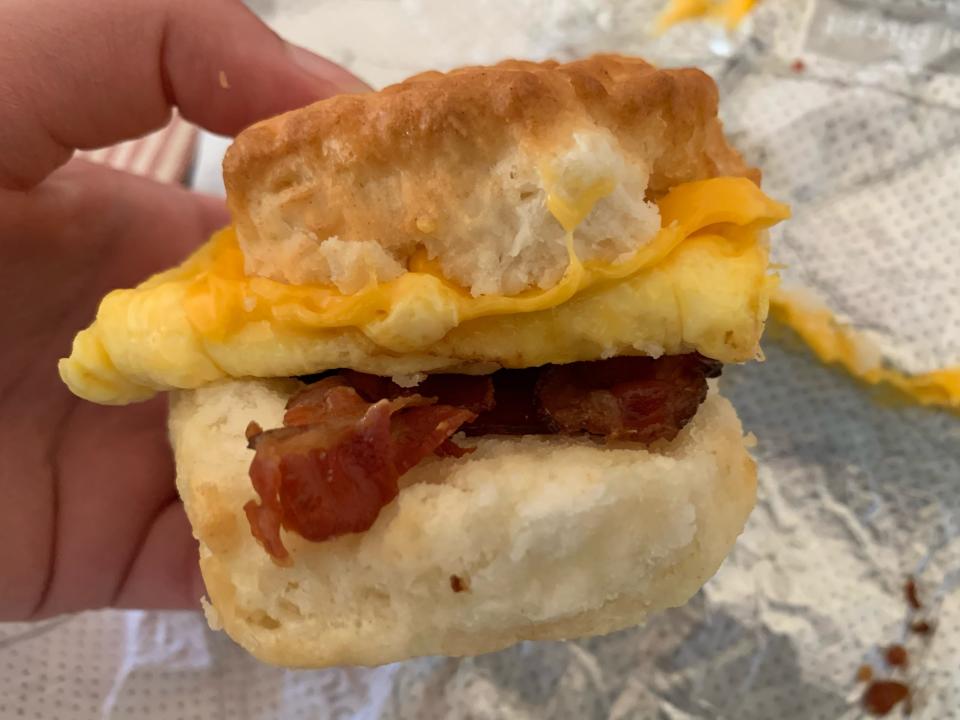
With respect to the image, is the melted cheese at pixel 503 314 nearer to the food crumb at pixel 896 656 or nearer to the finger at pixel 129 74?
the finger at pixel 129 74

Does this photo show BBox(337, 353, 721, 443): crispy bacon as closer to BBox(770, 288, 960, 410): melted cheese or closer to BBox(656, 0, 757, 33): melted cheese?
BBox(770, 288, 960, 410): melted cheese

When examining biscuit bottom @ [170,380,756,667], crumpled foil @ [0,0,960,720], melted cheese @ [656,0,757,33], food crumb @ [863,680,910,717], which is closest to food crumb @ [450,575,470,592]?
biscuit bottom @ [170,380,756,667]

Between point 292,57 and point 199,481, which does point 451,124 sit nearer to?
point 199,481

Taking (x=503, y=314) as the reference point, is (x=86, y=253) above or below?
below

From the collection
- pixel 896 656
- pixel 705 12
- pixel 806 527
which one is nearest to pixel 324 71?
pixel 705 12

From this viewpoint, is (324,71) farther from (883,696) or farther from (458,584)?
(883,696)

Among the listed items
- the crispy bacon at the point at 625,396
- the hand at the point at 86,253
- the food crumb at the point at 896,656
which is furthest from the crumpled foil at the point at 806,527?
the crispy bacon at the point at 625,396

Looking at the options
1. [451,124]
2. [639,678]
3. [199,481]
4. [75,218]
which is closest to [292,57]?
[75,218]
